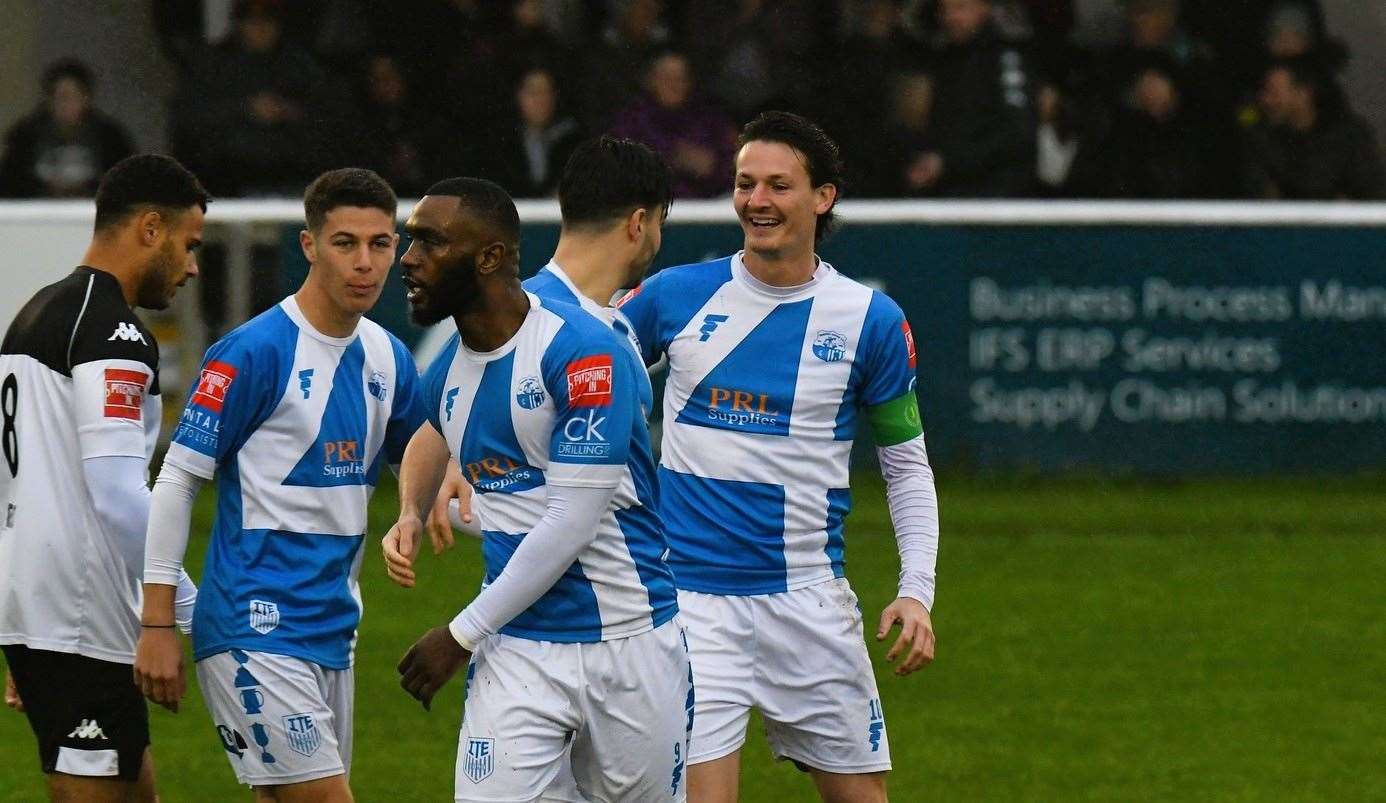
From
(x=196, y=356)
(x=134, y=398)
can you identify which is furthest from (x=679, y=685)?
(x=196, y=356)

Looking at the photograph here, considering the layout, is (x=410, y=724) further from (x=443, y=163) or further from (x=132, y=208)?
(x=443, y=163)

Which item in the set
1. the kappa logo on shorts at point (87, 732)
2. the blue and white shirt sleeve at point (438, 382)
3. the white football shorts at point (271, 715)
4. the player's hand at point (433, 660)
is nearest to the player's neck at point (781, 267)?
the blue and white shirt sleeve at point (438, 382)

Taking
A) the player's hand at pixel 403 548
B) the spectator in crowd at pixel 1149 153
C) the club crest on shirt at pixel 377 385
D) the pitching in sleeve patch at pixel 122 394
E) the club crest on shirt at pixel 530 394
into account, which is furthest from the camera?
the spectator in crowd at pixel 1149 153

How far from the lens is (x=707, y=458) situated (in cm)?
551

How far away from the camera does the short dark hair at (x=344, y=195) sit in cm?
513

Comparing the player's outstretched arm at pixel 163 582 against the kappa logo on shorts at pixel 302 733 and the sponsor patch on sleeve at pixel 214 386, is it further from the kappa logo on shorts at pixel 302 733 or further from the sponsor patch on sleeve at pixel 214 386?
the kappa logo on shorts at pixel 302 733

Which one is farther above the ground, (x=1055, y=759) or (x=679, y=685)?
(x=679, y=685)

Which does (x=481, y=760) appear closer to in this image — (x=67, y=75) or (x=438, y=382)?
(x=438, y=382)

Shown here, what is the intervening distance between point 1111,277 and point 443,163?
4.77 metres

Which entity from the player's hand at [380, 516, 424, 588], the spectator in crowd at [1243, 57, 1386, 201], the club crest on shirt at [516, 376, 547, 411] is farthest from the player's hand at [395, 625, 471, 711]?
the spectator in crowd at [1243, 57, 1386, 201]

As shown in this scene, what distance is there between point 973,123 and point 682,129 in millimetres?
2056

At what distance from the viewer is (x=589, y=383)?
434 centimetres

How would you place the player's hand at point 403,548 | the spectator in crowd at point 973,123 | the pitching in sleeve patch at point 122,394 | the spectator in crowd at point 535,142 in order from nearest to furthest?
the player's hand at point 403,548 → the pitching in sleeve patch at point 122,394 → the spectator in crowd at point 535,142 → the spectator in crowd at point 973,123

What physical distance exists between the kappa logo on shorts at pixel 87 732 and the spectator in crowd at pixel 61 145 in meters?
9.84
